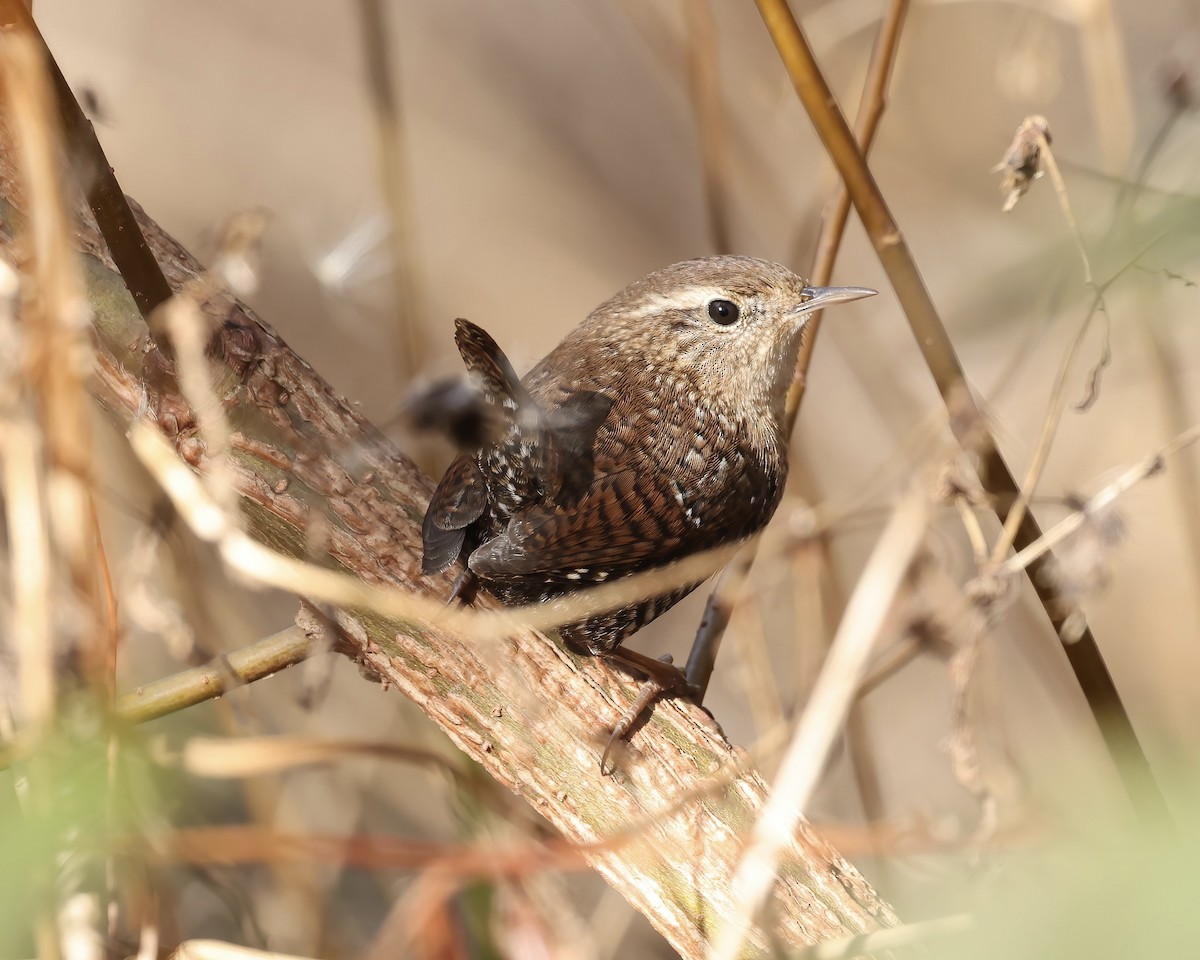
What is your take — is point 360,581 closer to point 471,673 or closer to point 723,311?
point 471,673

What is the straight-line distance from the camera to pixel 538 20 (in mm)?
4469

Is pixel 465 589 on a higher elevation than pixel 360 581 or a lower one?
→ higher

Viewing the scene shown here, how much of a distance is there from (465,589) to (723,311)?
0.80 m

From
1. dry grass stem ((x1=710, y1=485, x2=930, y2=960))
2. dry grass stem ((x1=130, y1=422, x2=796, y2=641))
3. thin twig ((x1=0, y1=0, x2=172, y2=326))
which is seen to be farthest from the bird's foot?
thin twig ((x1=0, y1=0, x2=172, y2=326))

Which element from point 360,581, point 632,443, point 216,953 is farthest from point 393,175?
point 216,953

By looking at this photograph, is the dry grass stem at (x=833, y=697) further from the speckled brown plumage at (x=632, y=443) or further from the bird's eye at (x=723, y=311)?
the bird's eye at (x=723, y=311)

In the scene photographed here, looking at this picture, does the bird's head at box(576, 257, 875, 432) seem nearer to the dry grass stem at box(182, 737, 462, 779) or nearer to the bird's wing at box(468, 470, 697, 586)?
the bird's wing at box(468, 470, 697, 586)

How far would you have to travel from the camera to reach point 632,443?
202 centimetres

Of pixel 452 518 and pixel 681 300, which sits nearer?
pixel 452 518

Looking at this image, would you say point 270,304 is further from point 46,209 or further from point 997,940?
point 997,940

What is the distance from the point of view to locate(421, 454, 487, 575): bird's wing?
1871 millimetres

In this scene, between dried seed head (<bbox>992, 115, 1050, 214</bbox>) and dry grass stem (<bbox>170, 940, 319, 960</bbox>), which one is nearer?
dry grass stem (<bbox>170, 940, 319, 960</bbox>)

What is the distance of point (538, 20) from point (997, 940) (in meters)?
4.24

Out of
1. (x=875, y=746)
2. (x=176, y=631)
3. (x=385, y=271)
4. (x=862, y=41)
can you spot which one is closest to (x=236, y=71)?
(x=385, y=271)
